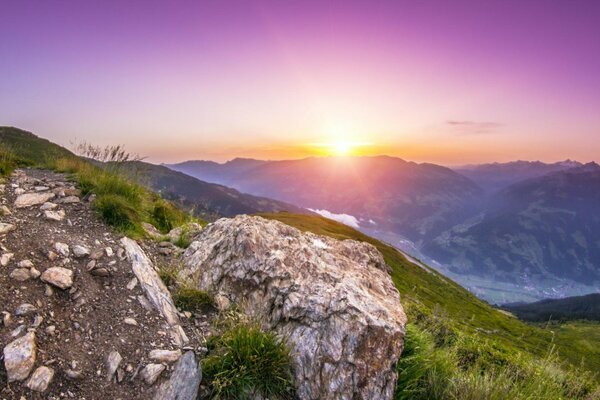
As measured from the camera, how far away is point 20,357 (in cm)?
531

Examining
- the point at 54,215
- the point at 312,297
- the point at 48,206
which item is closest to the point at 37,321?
the point at 54,215

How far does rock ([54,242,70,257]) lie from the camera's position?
25.2 feet

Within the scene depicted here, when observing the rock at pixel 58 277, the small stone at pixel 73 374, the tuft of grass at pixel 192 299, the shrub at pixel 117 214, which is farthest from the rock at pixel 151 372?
the shrub at pixel 117 214

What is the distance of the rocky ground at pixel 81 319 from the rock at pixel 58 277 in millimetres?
17

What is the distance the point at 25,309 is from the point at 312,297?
208 inches

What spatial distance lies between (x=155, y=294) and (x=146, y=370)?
1943 millimetres

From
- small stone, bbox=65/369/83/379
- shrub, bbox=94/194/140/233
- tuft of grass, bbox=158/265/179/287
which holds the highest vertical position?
shrub, bbox=94/194/140/233

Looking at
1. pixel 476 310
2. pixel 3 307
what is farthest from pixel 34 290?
pixel 476 310

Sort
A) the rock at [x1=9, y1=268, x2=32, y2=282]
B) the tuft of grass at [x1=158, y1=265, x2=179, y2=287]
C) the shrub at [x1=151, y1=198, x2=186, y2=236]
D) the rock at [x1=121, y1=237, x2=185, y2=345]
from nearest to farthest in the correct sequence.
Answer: the rock at [x1=9, y1=268, x2=32, y2=282] < the rock at [x1=121, y1=237, x2=185, y2=345] < the tuft of grass at [x1=158, y1=265, x2=179, y2=287] < the shrub at [x1=151, y1=198, x2=186, y2=236]

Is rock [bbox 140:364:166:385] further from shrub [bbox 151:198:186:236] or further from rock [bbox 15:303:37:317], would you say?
shrub [bbox 151:198:186:236]

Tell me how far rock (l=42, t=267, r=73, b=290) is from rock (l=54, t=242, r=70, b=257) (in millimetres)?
592

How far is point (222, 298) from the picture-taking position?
26.5ft

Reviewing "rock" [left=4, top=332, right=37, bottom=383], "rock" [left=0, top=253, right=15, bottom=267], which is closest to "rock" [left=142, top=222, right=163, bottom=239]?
"rock" [left=0, top=253, right=15, bottom=267]

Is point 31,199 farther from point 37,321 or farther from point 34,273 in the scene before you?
point 37,321
